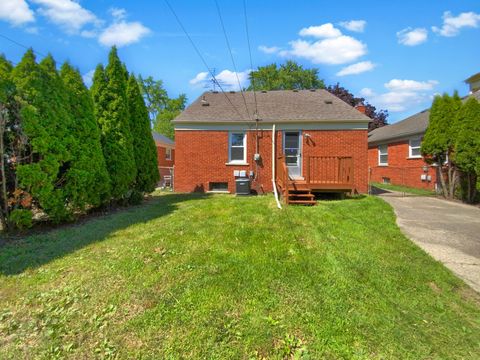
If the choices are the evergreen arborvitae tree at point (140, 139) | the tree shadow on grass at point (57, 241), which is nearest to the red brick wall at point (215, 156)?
the evergreen arborvitae tree at point (140, 139)

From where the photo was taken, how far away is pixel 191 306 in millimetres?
2961

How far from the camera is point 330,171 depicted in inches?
442

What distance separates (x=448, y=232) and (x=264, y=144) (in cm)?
720

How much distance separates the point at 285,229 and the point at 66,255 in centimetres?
373

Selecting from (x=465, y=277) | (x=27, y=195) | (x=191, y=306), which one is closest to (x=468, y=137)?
(x=465, y=277)

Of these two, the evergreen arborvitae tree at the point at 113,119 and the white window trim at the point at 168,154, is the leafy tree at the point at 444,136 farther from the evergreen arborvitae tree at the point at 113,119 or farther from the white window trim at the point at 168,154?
the white window trim at the point at 168,154

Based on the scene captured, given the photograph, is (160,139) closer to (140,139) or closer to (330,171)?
(140,139)

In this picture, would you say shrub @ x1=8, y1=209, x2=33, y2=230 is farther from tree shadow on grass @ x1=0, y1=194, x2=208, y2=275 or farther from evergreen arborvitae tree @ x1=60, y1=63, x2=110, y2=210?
evergreen arborvitae tree @ x1=60, y1=63, x2=110, y2=210

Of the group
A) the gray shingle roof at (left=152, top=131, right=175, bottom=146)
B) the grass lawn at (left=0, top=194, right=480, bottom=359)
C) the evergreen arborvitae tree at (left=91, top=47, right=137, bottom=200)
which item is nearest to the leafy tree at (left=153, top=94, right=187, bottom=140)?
the gray shingle roof at (left=152, top=131, right=175, bottom=146)

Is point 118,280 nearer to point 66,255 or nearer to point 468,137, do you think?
point 66,255

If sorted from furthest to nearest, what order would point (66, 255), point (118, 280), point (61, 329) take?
point (66, 255)
point (118, 280)
point (61, 329)

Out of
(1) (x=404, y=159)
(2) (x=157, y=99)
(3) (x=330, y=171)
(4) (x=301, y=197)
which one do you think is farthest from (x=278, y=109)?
(2) (x=157, y=99)

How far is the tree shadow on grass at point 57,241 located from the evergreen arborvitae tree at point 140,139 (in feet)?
9.40

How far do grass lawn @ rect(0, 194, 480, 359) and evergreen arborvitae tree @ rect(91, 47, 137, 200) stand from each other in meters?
3.09
